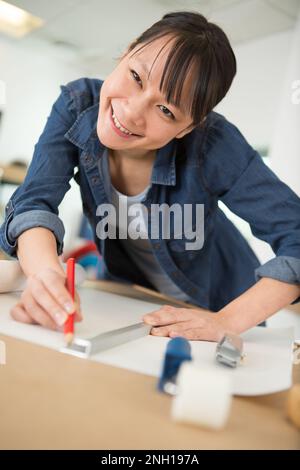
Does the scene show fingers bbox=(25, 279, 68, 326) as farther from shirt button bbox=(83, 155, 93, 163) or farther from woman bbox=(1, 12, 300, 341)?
shirt button bbox=(83, 155, 93, 163)

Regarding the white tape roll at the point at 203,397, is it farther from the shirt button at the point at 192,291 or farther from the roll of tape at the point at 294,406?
the shirt button at the point at 192,291

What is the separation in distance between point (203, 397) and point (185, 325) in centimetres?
18

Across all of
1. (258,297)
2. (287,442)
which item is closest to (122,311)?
(258,297)

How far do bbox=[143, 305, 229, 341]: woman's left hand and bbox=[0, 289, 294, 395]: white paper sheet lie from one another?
0.01 metres

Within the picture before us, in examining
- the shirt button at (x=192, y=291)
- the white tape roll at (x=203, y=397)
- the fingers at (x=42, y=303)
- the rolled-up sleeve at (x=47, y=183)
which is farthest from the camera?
the shirt button at (x=192, y=291)

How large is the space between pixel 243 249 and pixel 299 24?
0.29 meters

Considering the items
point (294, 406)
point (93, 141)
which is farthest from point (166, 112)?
point (294, 406)

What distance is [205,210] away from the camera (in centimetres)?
49

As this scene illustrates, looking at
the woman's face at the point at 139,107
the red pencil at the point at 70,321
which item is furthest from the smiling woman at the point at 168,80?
the red pencil at the point at 70,321

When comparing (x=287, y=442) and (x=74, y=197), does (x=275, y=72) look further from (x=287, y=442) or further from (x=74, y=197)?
(x=287, y=442)

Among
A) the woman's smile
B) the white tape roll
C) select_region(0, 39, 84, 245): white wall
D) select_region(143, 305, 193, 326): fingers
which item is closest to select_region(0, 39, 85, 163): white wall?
select_region(0, 39, 84, 245): white wall

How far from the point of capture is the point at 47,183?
438 mm

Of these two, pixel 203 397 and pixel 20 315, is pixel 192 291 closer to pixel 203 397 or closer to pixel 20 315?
pixel 20 315

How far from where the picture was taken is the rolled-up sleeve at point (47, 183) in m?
0.42
